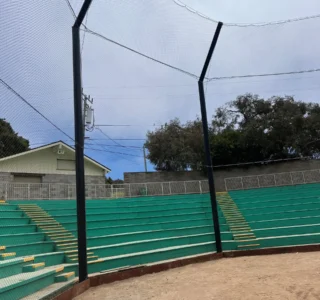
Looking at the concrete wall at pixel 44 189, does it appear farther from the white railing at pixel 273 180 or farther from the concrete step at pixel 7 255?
the white railing at pixel 273 180

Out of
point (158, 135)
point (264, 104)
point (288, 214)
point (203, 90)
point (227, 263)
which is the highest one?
point (264, 104)

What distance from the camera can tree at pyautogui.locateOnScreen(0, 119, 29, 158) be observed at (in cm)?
404

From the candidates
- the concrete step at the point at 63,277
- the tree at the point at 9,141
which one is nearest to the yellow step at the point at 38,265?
the concrete step at the point at 63,277

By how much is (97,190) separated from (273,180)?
8.73m

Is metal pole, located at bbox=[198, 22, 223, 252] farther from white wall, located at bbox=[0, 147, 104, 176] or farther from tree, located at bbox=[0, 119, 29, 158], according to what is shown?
tree, located at bbox=[0, 119, 29, 158]

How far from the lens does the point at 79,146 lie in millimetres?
5805

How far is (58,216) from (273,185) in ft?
36.7

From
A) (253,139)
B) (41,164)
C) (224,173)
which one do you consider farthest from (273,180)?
(41,164)

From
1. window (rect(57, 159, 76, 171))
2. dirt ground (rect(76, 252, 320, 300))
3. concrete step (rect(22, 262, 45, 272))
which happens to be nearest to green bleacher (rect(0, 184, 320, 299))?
concrete step (rect(22, 262, 45, 272))

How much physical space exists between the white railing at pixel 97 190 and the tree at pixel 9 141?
766 centimetres

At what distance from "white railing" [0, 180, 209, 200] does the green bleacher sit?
4.53ft

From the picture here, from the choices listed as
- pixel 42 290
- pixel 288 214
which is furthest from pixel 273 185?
pixel 42 290

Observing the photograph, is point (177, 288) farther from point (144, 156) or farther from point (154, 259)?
point (144, 156)

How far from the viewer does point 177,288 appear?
17.0 ft
